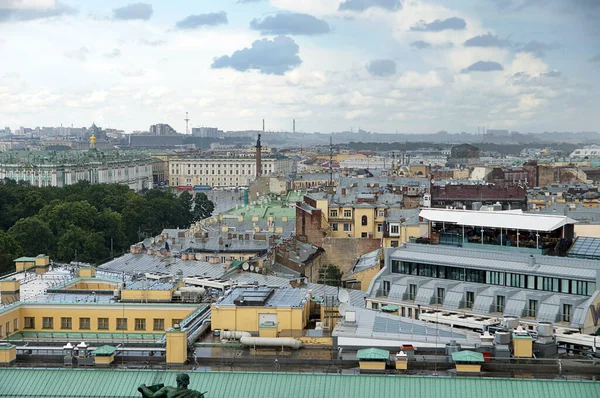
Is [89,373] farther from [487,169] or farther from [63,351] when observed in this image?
[487,169]

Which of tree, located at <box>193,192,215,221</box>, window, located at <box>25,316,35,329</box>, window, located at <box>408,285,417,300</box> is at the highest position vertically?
window, located at <box>408,285,417,300</box>

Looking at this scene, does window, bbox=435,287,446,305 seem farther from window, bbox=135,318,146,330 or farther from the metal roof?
window, bbox=135,318,146,330

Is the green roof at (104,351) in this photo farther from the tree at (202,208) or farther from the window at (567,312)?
the tree at (202,208)

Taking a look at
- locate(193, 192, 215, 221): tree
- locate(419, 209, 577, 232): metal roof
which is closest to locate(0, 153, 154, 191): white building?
locate(193, 192, 215, 221): tree

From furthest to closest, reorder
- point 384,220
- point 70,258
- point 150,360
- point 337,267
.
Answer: point 70,258 < point 384,220 < point 337,267 < point 150,360

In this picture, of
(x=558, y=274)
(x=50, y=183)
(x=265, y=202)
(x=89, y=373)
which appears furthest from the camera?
(x=50, y=183)

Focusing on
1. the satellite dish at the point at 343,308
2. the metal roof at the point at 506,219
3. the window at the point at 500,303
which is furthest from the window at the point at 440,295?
the satellite dish at the point at 343,308

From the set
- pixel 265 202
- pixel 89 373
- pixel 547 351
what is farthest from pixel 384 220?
pixel 89 373
